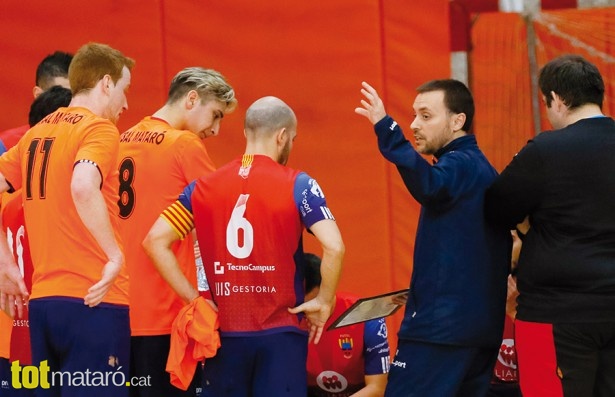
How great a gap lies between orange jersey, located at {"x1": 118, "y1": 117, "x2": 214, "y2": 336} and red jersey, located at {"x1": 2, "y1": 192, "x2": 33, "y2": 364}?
0.48m

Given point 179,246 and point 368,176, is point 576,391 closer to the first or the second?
point 179,246

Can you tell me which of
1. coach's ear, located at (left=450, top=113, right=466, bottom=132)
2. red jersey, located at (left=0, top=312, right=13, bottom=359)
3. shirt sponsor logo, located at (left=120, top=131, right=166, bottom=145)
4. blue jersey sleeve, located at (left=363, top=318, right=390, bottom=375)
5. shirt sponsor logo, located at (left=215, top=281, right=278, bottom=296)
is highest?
shirt sponsor logo, located at (left=120, top=131, right=166, bottom=145)

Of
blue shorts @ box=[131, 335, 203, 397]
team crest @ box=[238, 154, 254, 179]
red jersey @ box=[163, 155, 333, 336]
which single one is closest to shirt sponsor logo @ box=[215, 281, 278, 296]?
red jersey @ box=[163, 155, 333, 336]

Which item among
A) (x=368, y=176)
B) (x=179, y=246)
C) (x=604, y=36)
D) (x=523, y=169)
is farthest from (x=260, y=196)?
(x=604, y=36)

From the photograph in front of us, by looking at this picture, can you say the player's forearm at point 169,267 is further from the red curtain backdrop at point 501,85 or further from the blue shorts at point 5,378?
the red curtain backdrop at point 501,85

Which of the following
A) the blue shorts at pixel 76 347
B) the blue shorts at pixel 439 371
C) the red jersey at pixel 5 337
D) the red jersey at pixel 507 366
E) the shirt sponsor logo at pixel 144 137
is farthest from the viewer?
the red jersey at pixel 507 366

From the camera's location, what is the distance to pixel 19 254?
5.07m

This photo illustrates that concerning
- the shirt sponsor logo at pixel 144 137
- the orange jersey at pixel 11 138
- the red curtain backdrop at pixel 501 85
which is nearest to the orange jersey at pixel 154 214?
the shirt sponsor logo at pixel 144 137

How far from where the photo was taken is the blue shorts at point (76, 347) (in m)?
4.39

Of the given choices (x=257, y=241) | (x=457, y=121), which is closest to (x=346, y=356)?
(x=257, y=241)

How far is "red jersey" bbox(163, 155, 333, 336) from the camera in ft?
14.6

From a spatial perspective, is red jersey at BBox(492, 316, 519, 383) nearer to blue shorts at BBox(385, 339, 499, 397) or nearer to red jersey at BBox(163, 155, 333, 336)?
blue shorts at BBox(385, 339, 499, 397)

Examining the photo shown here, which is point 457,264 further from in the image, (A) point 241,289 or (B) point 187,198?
(B) point 187,198

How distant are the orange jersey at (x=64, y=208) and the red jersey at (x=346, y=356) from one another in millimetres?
1280
